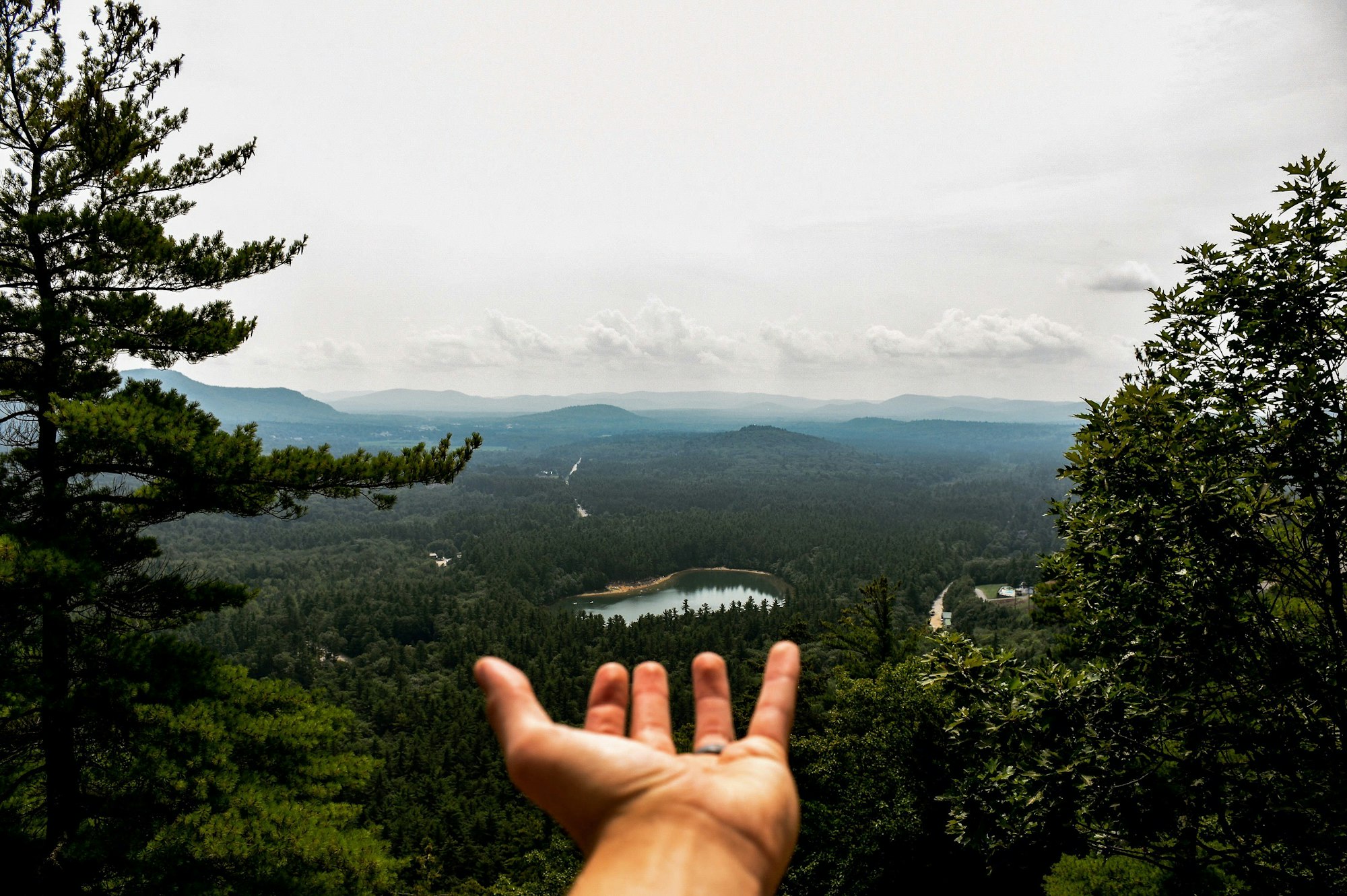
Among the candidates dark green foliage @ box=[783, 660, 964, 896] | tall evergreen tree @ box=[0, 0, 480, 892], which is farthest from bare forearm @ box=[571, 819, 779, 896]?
dark green foliage @ box=[783, 660, 964, 896]

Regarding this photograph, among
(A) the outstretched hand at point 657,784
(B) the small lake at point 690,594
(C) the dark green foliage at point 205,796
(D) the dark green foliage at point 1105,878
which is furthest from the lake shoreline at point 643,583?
(A) the outstretched hand at point 657,784

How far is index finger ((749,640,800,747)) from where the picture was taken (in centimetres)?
190

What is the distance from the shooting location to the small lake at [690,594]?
8481 cm

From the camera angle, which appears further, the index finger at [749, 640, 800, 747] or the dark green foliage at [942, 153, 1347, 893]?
the dark green foliage at [942, 153, 1347, 893]

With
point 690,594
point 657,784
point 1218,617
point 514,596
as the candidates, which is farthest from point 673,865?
point 690,594

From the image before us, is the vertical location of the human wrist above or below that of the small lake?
above

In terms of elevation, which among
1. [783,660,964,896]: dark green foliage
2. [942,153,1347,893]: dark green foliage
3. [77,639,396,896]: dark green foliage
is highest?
[942,153,1347,893]: dark green foliage

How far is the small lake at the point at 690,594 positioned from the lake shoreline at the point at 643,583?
4.7 inches

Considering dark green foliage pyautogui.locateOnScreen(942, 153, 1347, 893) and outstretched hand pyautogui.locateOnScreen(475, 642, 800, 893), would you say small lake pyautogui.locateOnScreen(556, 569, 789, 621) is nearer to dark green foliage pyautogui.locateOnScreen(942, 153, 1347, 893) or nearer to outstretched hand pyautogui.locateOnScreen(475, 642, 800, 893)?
dark green foliage pyautogui.locateOnScreen(942, 153, 1347, 893)

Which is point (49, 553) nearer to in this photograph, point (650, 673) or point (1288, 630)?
point (650, 673)

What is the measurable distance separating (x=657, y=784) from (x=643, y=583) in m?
98.5

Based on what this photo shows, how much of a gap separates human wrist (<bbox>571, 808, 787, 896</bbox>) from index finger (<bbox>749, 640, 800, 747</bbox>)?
1.09 feet

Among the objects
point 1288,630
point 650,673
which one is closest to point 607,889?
point 650,673

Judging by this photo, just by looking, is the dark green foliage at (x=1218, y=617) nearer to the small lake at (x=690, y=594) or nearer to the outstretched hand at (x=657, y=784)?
the outstretched hand at (x=657, y=784)
